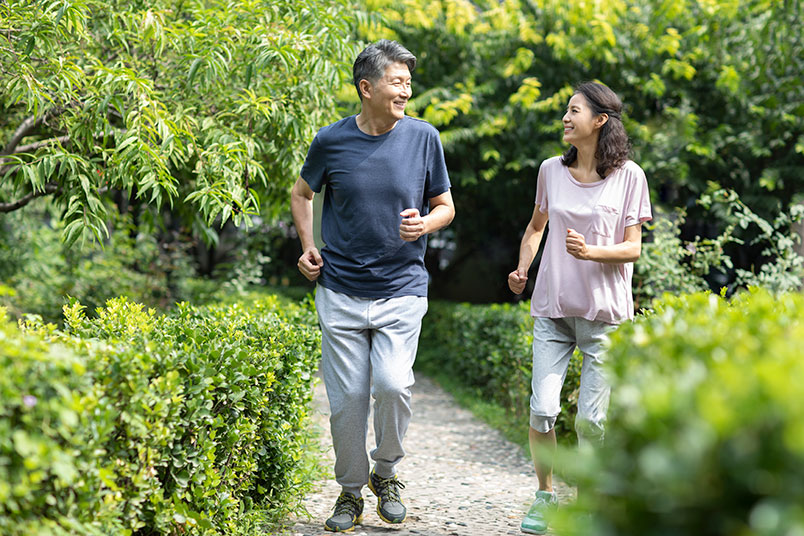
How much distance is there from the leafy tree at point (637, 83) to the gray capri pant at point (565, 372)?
19.3 ft

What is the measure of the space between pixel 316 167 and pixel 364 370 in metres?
1.02

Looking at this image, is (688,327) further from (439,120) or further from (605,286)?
(439,120)

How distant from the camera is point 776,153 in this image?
9.47 meters

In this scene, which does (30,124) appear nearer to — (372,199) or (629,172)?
(372,199)

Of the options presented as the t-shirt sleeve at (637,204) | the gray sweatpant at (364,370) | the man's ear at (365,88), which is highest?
the man's ear at (365,88)

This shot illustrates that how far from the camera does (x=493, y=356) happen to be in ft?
25.9

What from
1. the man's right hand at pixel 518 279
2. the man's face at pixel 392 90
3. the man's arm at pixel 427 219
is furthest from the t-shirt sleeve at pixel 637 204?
the man's face at pixel 392 90

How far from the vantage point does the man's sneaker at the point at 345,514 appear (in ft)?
12.3

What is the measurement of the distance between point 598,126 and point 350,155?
1206mm

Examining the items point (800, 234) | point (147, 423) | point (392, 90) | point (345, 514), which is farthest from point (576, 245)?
point (800, 234)

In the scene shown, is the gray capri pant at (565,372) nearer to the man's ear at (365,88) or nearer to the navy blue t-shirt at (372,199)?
the navy blue t-shirt at (372,199)

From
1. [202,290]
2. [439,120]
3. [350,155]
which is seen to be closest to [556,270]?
[350,155]

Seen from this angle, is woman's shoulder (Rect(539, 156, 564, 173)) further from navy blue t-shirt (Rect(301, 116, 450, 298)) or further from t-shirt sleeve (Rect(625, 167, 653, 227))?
navy blue t-shirt (Rect(301, 116, 450, 298))

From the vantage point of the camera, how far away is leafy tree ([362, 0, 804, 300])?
918 centimetres
